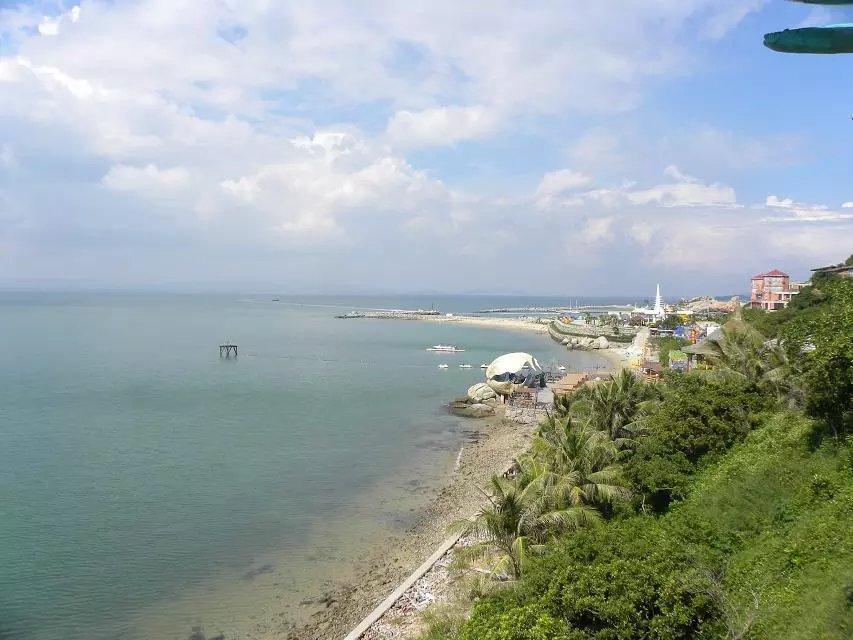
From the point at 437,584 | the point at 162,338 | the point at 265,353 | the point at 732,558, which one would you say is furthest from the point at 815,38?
the point at 162,338

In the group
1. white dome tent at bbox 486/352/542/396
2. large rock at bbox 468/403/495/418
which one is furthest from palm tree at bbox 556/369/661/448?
white dome tent at bbox 486/352/542/396

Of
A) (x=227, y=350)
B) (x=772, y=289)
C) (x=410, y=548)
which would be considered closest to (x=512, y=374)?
(x=410, y=548)

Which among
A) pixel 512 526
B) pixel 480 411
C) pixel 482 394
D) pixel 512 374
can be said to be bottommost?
pixel 480 411

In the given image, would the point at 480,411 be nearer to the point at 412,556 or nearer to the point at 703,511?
the point at 412,556

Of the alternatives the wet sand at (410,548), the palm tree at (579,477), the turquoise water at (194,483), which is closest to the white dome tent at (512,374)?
the turquoise water at (194,483)

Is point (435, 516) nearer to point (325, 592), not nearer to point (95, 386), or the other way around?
point (325, 592)

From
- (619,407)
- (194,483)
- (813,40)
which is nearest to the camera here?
(813,40)
